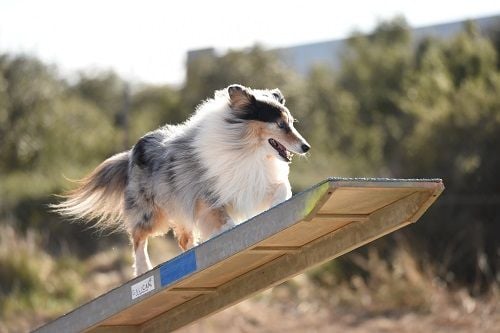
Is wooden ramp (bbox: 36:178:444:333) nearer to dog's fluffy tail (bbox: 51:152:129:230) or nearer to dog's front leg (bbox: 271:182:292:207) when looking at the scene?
dog's front leg (bbox: 271:182:292:207)

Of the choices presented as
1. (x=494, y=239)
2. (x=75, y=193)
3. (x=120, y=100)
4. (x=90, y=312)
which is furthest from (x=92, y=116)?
(x=90, y=312)

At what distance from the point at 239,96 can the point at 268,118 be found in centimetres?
26

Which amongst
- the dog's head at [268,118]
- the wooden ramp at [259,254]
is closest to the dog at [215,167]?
the dog's head at [268,118]

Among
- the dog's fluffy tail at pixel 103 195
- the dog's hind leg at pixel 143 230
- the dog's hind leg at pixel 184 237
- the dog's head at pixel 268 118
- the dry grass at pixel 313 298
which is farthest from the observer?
the dry grass at pixel 313 298

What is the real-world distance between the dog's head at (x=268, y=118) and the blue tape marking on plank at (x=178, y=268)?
949 millimetres

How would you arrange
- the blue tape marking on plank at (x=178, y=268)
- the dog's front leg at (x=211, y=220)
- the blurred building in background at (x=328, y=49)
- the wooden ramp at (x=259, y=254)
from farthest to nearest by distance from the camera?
the blurred building in background at (x=328, y=49) → the dog's front leg at (x=211, y=220) → the blue tape marking on plank at (x=178, y=268) → the wooden ramp at (x=259, y=254)

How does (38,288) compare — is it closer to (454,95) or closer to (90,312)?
(454,95)

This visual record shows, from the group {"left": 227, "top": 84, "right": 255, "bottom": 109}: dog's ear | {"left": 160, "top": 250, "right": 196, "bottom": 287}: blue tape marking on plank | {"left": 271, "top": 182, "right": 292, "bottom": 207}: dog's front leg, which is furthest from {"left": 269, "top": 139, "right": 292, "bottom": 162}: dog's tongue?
{"left": 160, "top": 250, "right": 196, "bottom": 287}: blue tape marking on plank

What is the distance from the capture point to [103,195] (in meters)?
7.32

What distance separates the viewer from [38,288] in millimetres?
15711

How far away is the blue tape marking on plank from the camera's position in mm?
5473

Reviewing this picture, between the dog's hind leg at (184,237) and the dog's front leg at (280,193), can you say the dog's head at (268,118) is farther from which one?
the dog's hind leg at (184,237)

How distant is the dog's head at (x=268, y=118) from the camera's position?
19.7ft

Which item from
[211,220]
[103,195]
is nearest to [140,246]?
[103,195]
